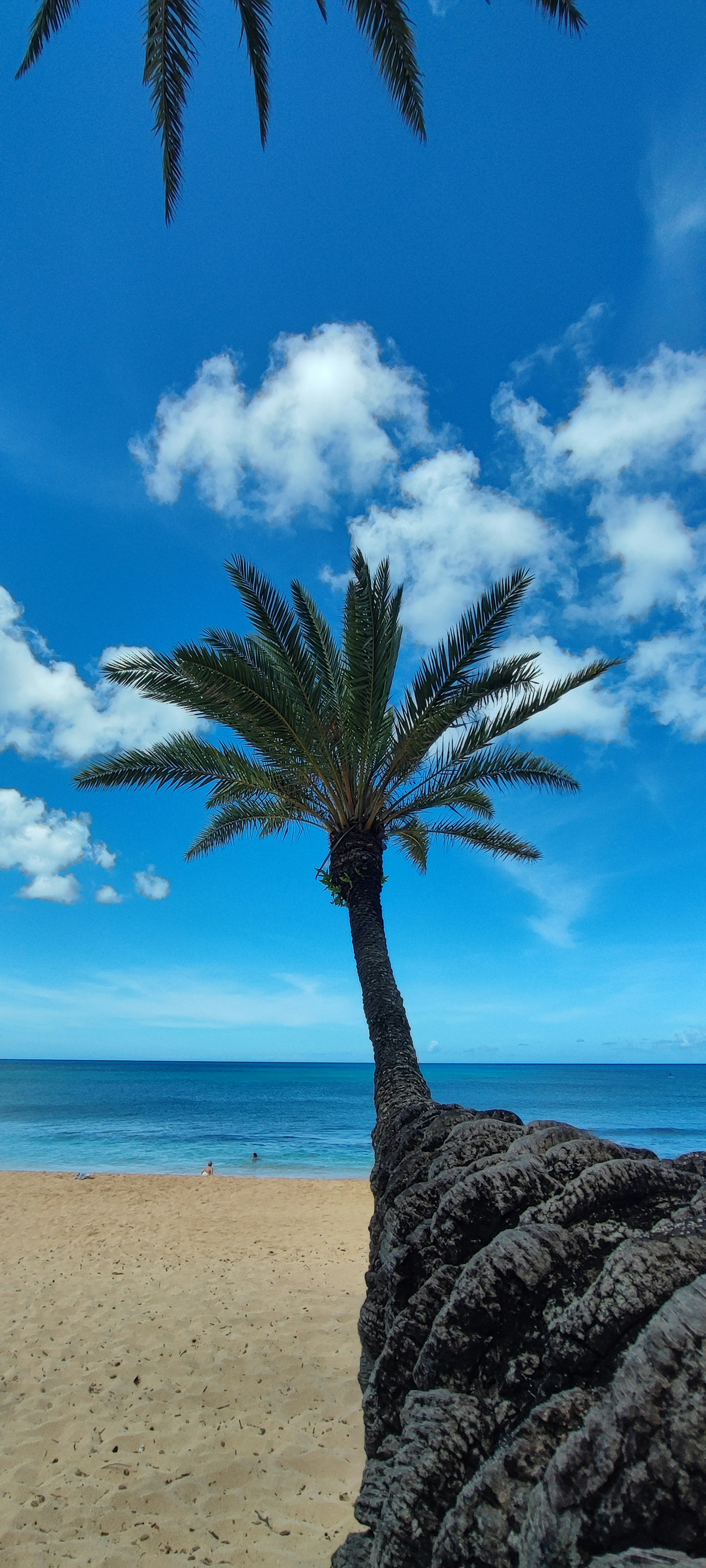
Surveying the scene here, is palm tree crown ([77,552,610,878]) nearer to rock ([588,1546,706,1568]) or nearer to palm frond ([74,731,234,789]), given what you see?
palm frond ([74,731,234,789])

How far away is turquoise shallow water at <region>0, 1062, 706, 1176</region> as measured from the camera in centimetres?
2656

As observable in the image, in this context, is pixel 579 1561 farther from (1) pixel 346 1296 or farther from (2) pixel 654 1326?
(1) pixel 346 1296

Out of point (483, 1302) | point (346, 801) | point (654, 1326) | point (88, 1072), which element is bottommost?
point (88, 1072)

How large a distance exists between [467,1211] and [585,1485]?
3.33 ft

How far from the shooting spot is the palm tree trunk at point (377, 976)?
6.03 meters

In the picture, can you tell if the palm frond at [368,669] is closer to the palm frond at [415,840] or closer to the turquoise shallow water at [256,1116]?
the palm frond at [415,840]

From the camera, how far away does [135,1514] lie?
14.6 ft

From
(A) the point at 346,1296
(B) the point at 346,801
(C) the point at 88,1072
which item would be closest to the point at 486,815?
(B) the point at 346,801

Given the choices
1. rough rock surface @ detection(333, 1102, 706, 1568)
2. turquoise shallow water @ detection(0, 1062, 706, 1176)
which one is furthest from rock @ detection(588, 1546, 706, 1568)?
turquoise shallow water @ detection(0, 1062, 706, 1176)

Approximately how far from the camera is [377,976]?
7059 millimetres

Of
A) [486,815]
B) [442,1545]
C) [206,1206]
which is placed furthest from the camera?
[206,1206]

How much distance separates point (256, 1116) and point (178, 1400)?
1805 inches

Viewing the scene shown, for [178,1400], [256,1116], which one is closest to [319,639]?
[178,1400]

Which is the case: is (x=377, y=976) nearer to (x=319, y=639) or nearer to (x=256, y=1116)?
(x=319, y=639)
